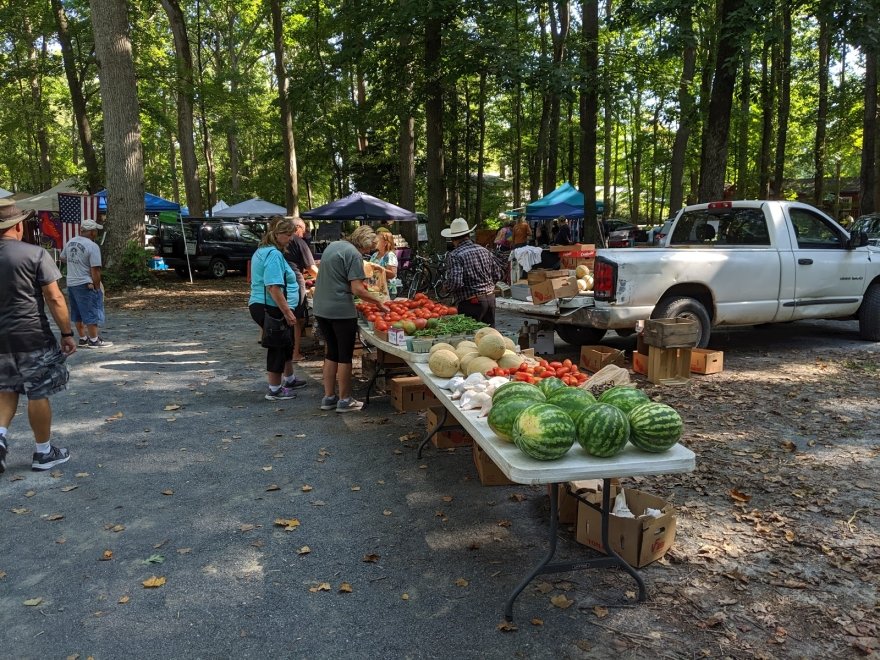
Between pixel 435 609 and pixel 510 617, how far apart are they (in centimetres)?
40

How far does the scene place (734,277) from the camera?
8328 millimetres

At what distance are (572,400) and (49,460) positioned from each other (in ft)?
14.4

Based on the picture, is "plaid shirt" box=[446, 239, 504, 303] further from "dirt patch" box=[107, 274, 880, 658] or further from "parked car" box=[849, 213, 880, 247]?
"parked car" box=[849, 213, 880, 247]

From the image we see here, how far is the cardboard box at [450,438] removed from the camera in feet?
18.7

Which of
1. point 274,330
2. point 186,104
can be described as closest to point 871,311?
point 274,330

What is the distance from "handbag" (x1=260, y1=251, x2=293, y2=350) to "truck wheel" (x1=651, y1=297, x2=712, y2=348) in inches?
174

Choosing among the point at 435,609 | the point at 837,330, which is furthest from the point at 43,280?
the point at 837,330

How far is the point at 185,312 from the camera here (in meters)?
14.7

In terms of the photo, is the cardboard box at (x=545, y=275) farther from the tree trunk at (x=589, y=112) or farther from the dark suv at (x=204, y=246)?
the dark suv at (x=204, y=246)

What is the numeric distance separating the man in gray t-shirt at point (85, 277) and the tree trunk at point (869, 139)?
21.6 m

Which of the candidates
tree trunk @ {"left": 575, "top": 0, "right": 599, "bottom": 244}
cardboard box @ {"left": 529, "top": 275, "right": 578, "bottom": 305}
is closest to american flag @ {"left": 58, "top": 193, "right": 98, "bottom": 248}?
cardboard box @ {"left": 529, "top": 275, "right": 578, "bottom": 305}

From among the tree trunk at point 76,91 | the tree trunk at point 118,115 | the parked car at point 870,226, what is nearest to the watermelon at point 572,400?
the parked car at point 870,226

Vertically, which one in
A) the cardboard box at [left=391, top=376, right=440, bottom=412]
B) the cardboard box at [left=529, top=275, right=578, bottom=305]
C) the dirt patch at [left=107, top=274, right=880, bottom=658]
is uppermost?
the cardboard box at [left=529, top=275, right=578, bottom=305]

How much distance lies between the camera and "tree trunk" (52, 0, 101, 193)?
74.0ft
